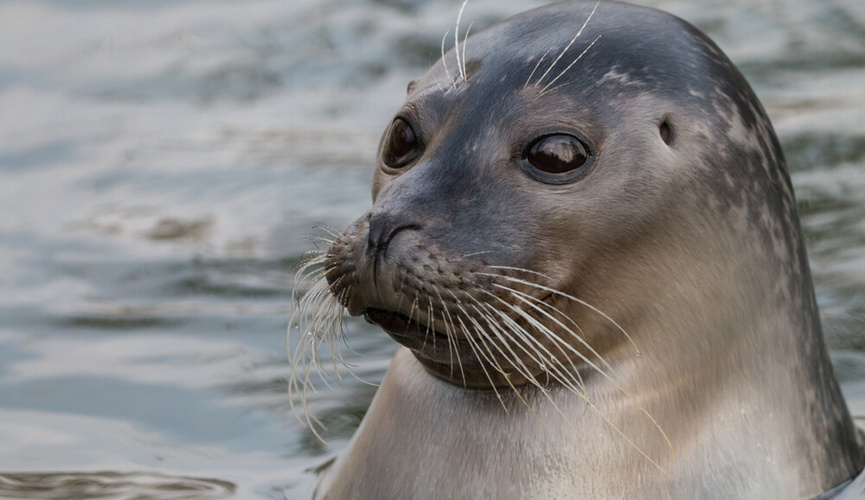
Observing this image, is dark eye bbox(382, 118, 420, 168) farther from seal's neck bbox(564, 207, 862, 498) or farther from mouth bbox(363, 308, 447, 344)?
seal's neck bbox(564, 207, 862, 498)

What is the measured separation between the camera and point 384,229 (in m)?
2.95

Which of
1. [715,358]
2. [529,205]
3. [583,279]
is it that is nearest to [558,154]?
[529,205]

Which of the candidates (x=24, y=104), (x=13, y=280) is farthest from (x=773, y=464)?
(x=24, y=104)

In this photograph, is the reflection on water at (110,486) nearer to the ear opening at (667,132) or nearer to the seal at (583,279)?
the seal at (583,279)

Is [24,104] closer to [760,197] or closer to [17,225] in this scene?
[17,225]

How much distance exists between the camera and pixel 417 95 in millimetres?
3295

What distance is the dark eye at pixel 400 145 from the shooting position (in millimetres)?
3260

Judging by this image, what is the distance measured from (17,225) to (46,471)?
9.19 ft

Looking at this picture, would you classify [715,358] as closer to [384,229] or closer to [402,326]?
[402,326]

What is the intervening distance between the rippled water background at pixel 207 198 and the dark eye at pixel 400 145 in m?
1.10

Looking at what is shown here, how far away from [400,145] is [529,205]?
0.42 m

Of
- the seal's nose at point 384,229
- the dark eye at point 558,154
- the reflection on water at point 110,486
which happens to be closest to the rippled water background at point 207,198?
the reflection on water at point 110,486

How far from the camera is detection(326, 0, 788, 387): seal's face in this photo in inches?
116

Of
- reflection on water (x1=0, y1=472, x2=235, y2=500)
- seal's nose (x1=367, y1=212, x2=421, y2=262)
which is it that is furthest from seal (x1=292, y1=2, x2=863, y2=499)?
reflection on water (x1=0, y1=472, x2=235, y2=500)
